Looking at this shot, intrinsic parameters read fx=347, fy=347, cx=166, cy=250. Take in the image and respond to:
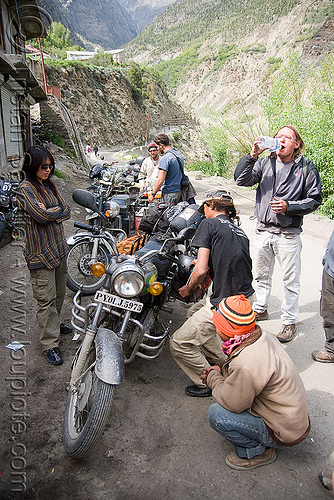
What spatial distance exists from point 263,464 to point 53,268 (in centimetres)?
226

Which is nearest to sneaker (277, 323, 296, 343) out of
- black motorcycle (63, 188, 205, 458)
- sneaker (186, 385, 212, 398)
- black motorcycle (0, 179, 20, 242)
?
sneaker (186, 385, 212, 398)

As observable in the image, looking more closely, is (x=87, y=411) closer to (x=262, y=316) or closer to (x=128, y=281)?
(x=128, y=281)

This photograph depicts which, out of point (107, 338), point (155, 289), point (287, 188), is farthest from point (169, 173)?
point (107, 338)

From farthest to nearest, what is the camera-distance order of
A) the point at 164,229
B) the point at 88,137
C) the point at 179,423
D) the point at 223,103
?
1. the point at 223,103
2. the point at 88,137
3. the point at 164,229
4. the point at 179,423

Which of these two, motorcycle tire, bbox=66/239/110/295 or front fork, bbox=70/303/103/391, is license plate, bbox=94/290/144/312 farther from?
motorcycle tire, bbox=66/239/110/295

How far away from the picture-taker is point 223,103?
8775 centimetres

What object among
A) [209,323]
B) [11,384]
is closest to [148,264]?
[209,323]

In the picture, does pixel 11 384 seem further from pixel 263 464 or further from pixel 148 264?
pixel 263 464

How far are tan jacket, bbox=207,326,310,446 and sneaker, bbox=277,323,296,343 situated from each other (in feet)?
5.25

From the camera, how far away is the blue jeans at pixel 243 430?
2129mm

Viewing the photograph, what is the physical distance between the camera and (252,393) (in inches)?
77.7

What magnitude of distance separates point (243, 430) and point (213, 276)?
3.90ft

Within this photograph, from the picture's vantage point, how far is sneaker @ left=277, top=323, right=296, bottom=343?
145 inches

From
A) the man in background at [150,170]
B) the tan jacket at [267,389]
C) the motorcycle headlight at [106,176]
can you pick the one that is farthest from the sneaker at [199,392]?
the motorcycle headlight at [106,176]
